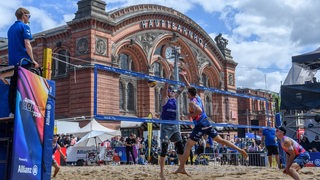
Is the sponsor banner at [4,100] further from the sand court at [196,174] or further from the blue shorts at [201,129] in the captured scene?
the blue shorts at [201,129]

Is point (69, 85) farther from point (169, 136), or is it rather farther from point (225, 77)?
point (169, 136)

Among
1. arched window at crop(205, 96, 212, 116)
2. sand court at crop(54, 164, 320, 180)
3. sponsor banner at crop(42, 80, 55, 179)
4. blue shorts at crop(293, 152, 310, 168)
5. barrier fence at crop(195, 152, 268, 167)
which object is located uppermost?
arched window at crop(205, 96, 212, 116)

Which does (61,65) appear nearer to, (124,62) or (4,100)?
(124,62)

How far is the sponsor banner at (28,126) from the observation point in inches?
181

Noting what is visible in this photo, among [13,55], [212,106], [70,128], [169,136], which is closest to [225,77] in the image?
[212,106]

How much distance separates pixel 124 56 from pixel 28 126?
25692mm

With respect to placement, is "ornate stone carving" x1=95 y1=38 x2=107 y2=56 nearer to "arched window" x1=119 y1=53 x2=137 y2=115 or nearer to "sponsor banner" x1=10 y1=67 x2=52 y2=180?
"arched window" x1=119 y1=53 x2=137 y2=115

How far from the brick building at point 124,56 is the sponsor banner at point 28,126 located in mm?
16967

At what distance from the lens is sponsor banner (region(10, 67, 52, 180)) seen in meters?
4.60

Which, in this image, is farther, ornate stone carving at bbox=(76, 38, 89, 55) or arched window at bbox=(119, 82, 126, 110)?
arched window at bbox=(119, 82, 126, 110)

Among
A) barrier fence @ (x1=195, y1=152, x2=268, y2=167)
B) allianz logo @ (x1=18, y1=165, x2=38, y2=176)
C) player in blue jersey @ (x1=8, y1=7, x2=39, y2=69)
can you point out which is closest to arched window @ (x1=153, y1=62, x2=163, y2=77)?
barrier fence @ (x1=195, y1=152, x2=268, y2=167)

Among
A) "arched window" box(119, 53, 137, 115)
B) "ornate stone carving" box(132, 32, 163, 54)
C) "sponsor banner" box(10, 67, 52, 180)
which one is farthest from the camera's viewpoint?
"ornate stone carving" box(132, 32, 163, 54)

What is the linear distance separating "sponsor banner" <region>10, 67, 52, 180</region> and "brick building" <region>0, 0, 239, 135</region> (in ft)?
55.7

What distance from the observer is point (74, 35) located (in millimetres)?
27578
